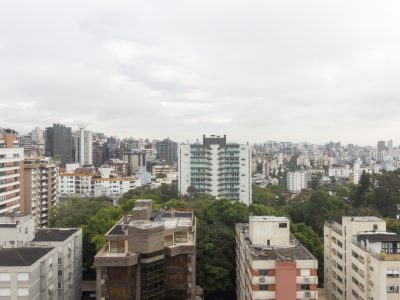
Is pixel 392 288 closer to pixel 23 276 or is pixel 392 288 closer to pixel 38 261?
pixel 38 261

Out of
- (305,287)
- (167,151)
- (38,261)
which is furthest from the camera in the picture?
(167,151)

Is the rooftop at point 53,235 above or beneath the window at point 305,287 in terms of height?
above

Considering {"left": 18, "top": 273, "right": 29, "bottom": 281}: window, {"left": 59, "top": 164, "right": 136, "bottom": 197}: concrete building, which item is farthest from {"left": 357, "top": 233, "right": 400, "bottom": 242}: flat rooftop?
{"left": 59, "top": 164, "right": 136, "bottom": 197}: concrete building

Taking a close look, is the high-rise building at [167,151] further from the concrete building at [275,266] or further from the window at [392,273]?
the window at [392,273]

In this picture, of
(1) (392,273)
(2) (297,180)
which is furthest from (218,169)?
(2) (297,180)

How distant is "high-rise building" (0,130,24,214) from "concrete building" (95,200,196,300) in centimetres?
2354

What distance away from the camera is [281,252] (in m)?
25.6

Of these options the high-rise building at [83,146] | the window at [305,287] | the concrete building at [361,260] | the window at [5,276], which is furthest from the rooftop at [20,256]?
the high-rise building at [83,146]

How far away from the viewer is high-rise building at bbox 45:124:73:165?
5300 inches

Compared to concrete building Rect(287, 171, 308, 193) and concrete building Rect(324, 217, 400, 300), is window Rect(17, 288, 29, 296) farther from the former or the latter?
concrete building Rect(287, 171, 308, 193)

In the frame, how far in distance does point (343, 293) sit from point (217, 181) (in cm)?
3987

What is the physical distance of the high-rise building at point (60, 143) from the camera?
5300 inches

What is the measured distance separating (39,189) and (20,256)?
98.0ft

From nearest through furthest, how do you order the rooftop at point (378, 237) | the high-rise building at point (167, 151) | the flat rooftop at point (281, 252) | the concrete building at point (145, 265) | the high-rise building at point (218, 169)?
the concrete building at point (145, 265) < the flat rooftop at point (281, 252) < the rooftop at point (378, 237) < the high-rise building at point (218, 169) < the high-rise building at point (167, 151)
